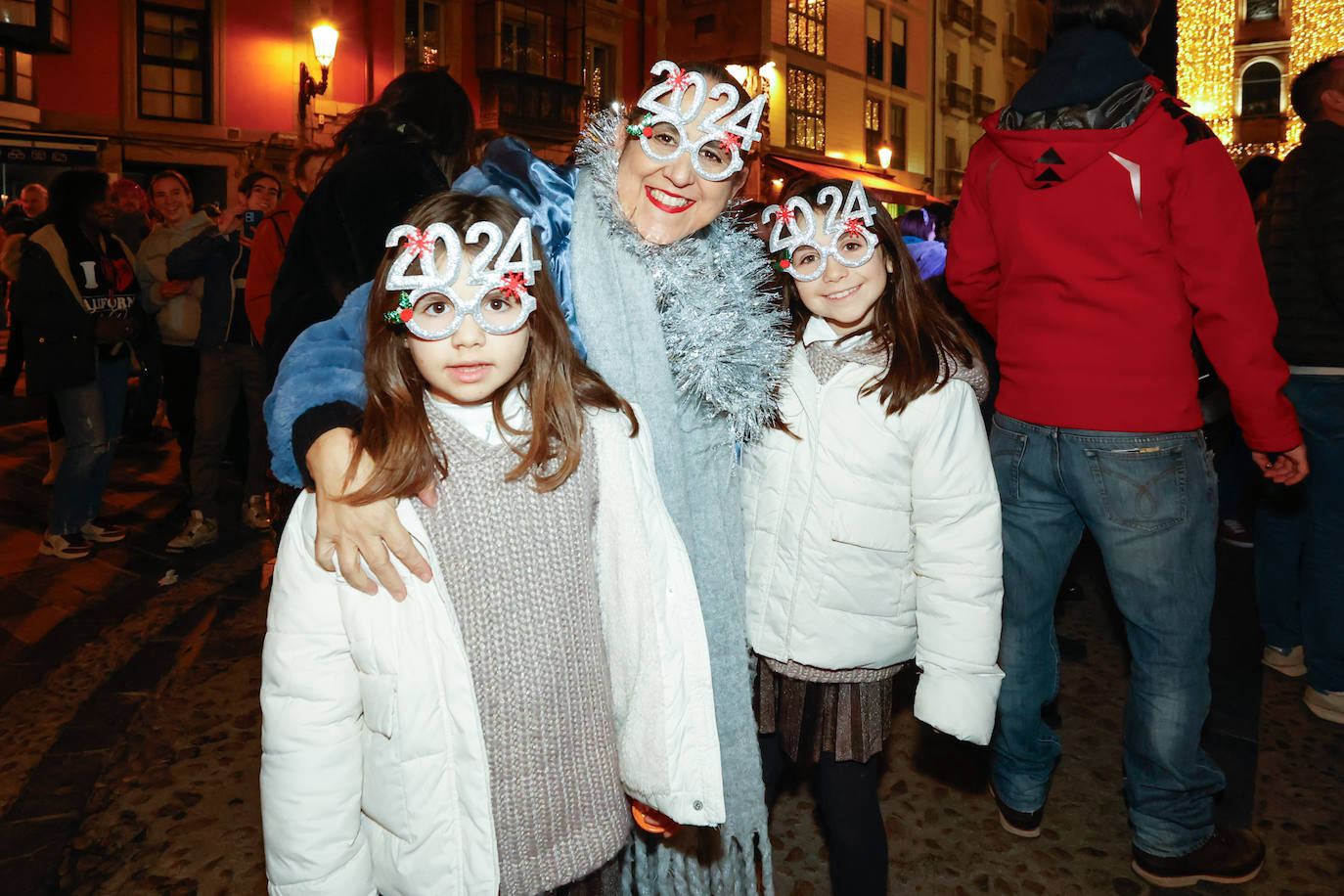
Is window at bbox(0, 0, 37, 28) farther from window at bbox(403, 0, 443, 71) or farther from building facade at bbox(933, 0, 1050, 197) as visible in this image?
building facade at bbox(933, 0, 1050, 197)

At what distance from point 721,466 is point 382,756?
87cm

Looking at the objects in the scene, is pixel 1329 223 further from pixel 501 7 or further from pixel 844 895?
pixel 501 7

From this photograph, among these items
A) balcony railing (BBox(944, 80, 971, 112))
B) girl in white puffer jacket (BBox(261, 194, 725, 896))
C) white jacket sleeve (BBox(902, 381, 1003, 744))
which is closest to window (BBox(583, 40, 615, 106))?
balcony railing (BBox(944, 80, 971, 112))

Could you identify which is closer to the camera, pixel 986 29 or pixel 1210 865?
pixel 1210 865

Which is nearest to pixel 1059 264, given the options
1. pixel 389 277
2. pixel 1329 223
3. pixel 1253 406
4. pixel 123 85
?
pixel 1253 406

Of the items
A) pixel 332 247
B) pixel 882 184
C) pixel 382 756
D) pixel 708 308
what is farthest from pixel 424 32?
pixel 382 756

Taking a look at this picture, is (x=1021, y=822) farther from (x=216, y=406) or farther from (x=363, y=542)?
(x=216, y=406)

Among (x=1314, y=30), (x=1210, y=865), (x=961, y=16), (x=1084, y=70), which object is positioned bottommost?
(x=1210, y=865)

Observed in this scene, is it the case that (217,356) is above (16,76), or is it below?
below

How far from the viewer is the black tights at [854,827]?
6.70ft

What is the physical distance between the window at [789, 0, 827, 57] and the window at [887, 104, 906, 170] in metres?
3.67

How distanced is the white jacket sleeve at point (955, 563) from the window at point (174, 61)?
16090 millimetres

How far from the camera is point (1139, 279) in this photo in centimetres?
222

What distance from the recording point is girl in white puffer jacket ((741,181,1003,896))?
2004 mm
